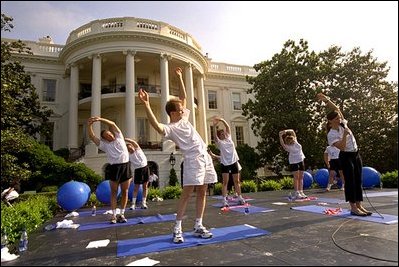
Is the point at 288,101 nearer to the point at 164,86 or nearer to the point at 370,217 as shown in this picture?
the point at 164,86

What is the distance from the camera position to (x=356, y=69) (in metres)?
19.0

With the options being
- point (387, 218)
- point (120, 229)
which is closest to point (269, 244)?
point (387, 218)

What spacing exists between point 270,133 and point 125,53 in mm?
12057

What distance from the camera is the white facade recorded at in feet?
68.4

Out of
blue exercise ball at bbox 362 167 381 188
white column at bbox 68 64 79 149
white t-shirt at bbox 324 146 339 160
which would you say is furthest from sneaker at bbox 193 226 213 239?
white column at bbox 68 64 79 149

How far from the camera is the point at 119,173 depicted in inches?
216

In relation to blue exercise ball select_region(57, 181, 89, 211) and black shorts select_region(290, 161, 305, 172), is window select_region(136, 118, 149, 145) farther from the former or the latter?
black shorts select_region(290, 161, 305, 172)

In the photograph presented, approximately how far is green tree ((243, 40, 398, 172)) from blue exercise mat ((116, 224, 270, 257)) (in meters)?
15.6

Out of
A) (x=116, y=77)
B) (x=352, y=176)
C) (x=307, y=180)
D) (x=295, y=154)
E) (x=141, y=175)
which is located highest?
(x=116, y=77)

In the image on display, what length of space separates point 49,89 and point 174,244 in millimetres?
24864

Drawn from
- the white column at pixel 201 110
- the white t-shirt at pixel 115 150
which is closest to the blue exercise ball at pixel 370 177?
the white t-shirt at pixel 115 150

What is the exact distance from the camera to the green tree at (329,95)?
59.9 ft

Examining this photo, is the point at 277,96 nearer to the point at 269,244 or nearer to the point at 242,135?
the point at 242,135

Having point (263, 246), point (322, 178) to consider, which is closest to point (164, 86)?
point (322, 178)
